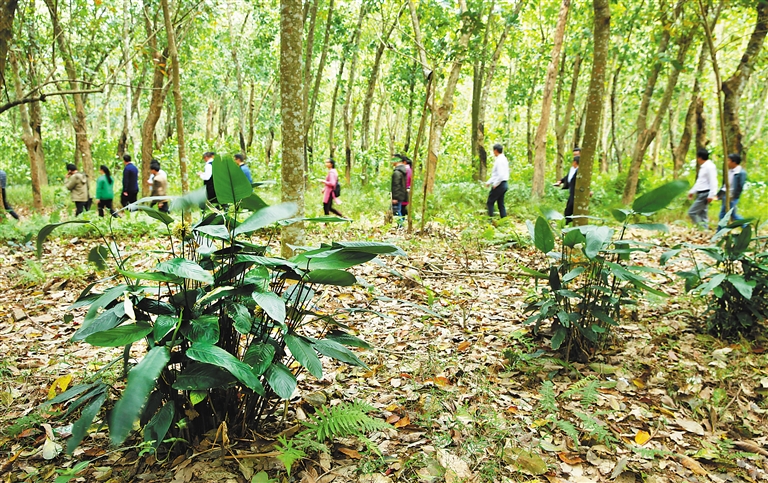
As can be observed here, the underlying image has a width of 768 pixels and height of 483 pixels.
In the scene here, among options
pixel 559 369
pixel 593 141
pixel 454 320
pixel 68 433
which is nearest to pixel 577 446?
pixel 559 369

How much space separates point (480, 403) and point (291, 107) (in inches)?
140

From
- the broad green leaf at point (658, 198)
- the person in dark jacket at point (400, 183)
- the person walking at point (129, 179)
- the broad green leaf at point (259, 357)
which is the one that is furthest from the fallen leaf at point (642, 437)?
the person walking at point (129, 179)

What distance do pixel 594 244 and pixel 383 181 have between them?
13.3 m

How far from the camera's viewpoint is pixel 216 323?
207 centimetres

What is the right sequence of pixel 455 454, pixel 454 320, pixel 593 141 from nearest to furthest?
pixel 455 454, pixel 454 320, pixel 593 141

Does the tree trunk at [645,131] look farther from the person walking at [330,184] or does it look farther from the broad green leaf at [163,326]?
the broad green leaf at [163,326]

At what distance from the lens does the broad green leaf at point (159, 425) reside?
2015 mm

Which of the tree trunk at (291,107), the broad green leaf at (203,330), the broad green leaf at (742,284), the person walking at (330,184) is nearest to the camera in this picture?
the broad green leaf at (203,330)

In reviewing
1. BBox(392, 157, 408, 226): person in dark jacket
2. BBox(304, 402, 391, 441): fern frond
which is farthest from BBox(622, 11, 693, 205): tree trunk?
BBox(304, 402, 391, 441): fern frond

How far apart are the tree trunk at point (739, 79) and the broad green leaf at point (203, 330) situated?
7.43 meters

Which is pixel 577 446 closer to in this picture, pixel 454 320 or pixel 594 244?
pixel 594 244

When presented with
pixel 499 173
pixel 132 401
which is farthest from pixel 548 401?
pixel 499 173

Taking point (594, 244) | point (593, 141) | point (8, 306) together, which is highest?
point (593, 141)

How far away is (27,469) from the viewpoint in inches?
96.9
